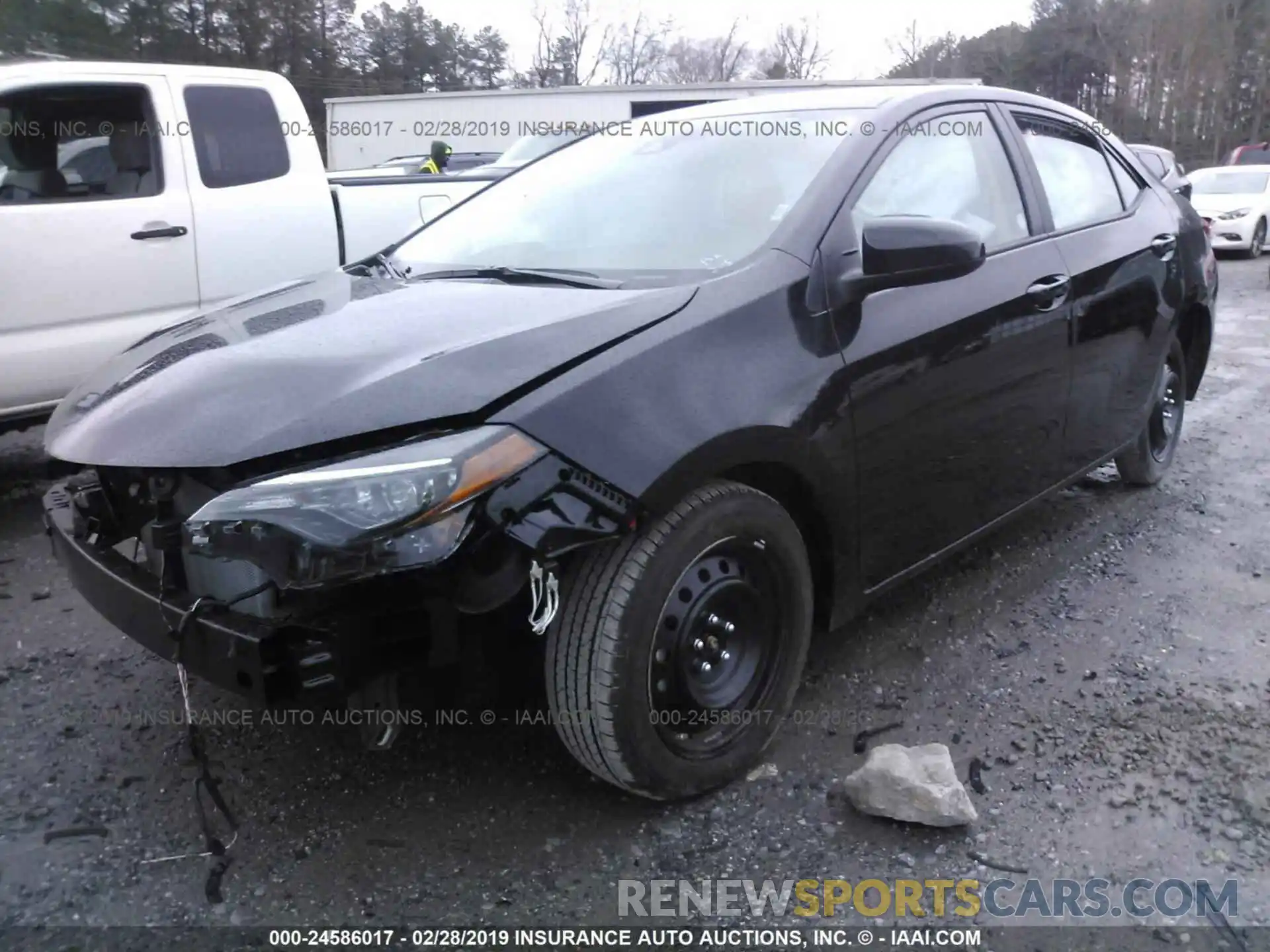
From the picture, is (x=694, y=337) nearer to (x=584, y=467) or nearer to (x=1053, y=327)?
(x=584, y=467)

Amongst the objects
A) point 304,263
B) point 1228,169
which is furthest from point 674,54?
point 304,263

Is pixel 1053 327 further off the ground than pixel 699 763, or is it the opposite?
pixel 1053 327

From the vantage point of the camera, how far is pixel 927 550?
9.97 ft

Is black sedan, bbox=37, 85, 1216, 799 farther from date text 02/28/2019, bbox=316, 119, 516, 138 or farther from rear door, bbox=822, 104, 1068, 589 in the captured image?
date text 02/28/2019, bbox=316, 119, 516, 138

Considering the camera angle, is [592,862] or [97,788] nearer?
[592,862]

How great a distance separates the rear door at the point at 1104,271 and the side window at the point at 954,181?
0.19 metres

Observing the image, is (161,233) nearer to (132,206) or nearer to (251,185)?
(132,206)

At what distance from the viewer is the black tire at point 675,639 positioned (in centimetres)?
217

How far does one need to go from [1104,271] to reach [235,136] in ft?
13.2

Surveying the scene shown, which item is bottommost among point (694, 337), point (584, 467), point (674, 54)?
point (584, 467)

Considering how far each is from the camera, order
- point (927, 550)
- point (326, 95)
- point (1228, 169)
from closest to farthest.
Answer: point (927, 550)
point (1228, 169)
point (326, 95)

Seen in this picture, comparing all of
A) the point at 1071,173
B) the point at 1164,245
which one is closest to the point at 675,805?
the point at 1071,173

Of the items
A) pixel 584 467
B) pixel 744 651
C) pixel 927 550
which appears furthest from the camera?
pixel 927 550

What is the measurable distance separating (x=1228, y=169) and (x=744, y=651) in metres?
19.3
